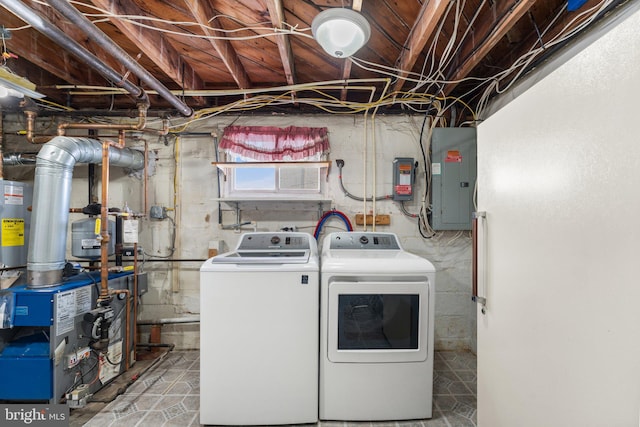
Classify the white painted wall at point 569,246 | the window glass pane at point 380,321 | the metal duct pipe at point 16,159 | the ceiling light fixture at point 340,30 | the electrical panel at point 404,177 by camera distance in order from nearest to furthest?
the white painted wall at point 569,246
the ceiling light fixture at point 340,30
the window glass pane at point 380,321
the metal duct pipe at point 16,159
the electrical panel at point 404,177

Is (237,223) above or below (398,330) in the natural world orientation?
above

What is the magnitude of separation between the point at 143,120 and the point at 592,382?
3082mm

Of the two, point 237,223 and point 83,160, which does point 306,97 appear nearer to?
point 237,223

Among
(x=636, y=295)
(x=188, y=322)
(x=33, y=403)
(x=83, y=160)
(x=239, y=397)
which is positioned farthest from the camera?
(x=188, y=322)

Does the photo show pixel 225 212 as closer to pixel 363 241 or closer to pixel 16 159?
pixel 363 241

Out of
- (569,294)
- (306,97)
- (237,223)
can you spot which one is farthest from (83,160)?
(569,294)

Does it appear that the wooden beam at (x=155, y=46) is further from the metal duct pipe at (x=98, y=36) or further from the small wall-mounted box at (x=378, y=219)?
the small wall-mounted box at (x=378, y=219)

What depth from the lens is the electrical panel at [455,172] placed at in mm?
2715

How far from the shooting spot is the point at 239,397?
5.92 ft

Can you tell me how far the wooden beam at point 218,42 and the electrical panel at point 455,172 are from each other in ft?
6.06

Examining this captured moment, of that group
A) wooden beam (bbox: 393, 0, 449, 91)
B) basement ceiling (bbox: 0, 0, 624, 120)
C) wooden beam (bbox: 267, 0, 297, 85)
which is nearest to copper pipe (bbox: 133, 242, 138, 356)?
basement ceiling (bbox: 0, 0, 624, 120)

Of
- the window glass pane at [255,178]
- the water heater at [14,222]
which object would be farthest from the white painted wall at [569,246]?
the water heater at [14,222]

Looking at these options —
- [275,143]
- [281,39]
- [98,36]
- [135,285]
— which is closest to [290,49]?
[281,39]

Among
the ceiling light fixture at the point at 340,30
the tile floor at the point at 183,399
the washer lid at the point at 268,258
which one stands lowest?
the tile floor at the point at 183,399
